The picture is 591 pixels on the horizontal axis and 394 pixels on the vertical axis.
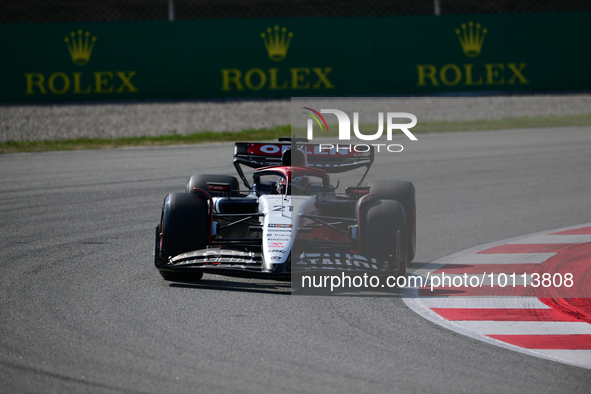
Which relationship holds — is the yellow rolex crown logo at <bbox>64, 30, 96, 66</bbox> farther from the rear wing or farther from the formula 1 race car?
the formula 1 race car

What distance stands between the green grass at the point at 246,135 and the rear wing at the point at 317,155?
712 cm

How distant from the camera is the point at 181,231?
582 centimetres

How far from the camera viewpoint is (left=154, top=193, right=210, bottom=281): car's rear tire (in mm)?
5801

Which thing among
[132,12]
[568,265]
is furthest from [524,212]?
[132,12]

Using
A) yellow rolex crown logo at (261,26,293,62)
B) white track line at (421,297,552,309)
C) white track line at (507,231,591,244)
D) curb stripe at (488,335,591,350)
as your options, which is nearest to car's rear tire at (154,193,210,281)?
white track line at (421,297,552,309)

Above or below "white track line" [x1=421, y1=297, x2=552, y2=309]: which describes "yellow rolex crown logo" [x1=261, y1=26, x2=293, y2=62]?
above

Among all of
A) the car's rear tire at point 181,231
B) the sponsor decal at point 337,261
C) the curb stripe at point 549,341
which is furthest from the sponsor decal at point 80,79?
the curb stripe at point 549,341

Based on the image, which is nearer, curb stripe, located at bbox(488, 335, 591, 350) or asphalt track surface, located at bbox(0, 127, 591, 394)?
asphalt track surface, located at bbox(0, 127, 591, 394)

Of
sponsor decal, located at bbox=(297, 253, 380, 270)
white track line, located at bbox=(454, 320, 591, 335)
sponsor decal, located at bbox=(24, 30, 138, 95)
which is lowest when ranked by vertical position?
white track line, located at bbox=(454, 320, 591, 335)

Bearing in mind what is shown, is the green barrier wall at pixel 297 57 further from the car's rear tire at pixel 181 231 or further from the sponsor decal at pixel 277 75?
the car's rear tire at pixel 181 231

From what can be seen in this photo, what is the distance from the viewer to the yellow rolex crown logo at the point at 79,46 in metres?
17.0

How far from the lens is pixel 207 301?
5305 millimetres

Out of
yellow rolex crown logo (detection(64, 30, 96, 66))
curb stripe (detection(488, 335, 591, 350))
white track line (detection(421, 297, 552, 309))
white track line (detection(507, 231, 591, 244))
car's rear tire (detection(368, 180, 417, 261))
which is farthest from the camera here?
yellow rolex crown logo (detection(64, 30, 96, 66))

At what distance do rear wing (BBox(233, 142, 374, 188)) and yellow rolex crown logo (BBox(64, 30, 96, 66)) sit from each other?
10.9 metres
